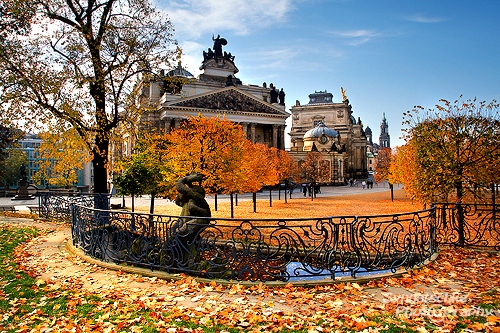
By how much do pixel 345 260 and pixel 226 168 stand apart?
1397 centimetres

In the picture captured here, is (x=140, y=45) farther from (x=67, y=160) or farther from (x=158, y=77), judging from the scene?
(x=67, y=160)

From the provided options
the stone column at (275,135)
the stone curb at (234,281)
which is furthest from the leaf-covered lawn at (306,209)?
the stone column at (275,135)

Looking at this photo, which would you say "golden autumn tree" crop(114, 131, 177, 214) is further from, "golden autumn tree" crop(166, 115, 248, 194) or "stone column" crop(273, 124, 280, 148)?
"stone column" crop(273, 124, 280, 148)

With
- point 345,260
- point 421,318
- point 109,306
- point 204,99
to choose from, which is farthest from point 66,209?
point 204,99

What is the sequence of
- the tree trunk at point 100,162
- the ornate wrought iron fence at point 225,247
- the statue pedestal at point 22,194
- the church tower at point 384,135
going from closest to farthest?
1. the ornate wrought iron fence at point 225,247
2. the tree trunk at point 100,162
3. the statue pedestal at point 22,194
4. the church tower at point 384,135

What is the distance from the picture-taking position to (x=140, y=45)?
16.2 m

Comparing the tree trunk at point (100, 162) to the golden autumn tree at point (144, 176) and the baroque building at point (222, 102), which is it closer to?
the golden autumn tree at point (144, 176)

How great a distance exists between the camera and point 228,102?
206 feet

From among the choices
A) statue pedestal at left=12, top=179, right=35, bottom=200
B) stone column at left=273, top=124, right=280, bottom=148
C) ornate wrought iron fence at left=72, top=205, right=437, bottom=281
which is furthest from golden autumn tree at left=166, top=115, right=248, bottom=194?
stone column at left=273, top=124, right=280, bottom=148

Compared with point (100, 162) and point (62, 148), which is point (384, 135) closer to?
point (100, 162)

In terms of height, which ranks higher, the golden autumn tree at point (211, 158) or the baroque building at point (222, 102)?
the baroque building at point (222, 102)

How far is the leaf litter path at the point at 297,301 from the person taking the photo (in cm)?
506

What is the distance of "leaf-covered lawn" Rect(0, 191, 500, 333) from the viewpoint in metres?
5.02

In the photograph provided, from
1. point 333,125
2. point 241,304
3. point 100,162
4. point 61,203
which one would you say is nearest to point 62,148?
point 100,162
